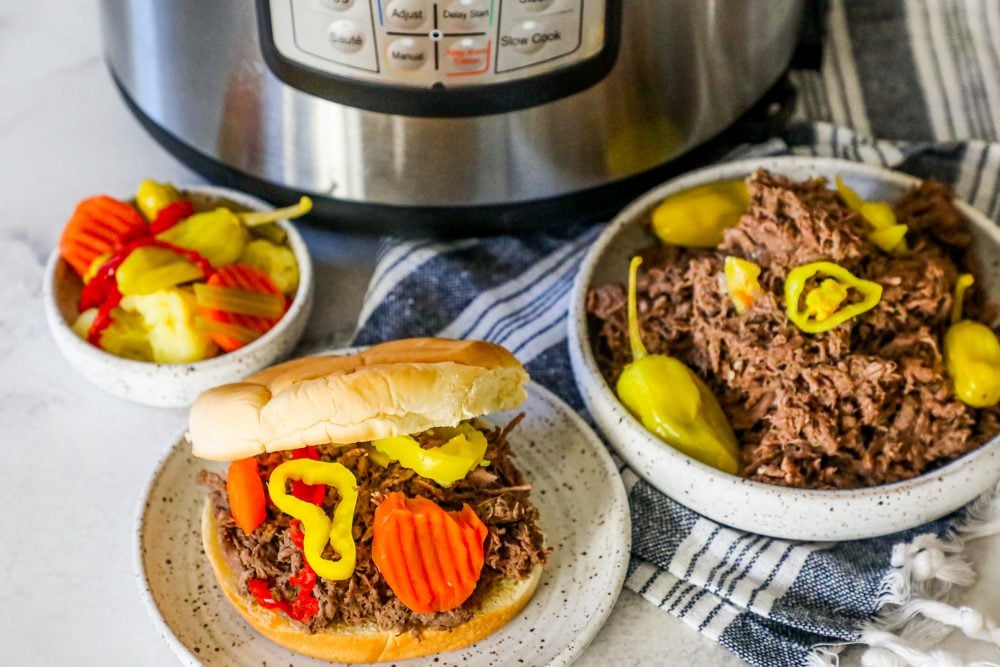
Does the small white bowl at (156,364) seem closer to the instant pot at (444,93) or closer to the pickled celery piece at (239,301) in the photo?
the pickled celery piece at (239,301)

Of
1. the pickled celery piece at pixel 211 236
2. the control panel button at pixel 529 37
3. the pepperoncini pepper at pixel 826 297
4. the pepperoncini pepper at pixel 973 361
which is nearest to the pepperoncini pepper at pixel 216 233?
the pickled celery piece at pixel 211 236

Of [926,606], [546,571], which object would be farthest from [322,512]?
[926,606]

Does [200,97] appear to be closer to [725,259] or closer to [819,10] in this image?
[725,259]

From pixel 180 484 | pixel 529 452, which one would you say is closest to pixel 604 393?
pixel 529 452

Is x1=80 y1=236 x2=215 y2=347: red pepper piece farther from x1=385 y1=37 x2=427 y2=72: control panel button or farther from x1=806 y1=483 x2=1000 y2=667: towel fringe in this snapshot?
x1=806 y1=483 x2=1000 y2=667: towel fringe

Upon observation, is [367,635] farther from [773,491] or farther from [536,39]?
[536,39]

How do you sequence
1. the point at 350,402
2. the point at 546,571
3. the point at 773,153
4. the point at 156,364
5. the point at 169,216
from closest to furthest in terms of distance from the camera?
the point at 350,402 → the point at 546,571 → the point at 156,364 → the point at 169,216 → the point at 773,153
